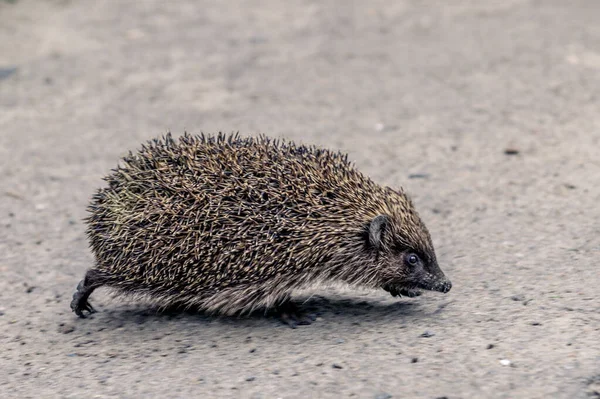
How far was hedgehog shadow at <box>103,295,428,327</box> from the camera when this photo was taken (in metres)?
6.08

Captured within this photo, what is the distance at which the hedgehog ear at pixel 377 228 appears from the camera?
5910mm

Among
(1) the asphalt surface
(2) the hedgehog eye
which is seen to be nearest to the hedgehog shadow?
(1) the asphalt surface

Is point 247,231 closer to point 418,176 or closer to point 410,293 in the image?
point 410,293

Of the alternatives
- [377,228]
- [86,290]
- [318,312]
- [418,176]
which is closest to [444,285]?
[377,228]

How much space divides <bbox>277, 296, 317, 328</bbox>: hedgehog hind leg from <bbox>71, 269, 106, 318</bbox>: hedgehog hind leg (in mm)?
1204

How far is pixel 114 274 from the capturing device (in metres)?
5.96

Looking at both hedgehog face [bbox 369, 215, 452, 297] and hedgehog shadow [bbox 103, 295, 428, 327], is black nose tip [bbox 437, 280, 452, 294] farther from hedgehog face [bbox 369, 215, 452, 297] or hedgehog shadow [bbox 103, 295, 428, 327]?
hedgehog shadow [bbox 103, 295, 428, 327]

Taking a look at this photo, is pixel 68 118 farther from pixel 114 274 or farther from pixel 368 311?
pixel 368 311

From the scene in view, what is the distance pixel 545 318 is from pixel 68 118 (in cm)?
649

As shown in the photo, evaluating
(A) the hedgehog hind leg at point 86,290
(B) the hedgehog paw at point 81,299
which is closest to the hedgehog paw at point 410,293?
(A) the hedgehog hind leg at point 86,290

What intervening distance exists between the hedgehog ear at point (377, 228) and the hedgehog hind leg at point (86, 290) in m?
1.80

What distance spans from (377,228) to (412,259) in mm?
343

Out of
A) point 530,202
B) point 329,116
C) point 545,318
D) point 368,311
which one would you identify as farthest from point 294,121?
point 545,318

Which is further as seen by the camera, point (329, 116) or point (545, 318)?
point (329, 116)
